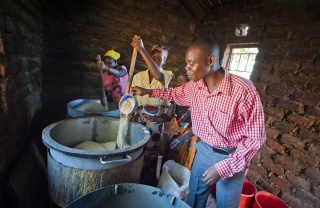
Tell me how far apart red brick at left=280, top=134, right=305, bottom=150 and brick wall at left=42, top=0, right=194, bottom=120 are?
314 cm

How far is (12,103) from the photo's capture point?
1979 mm

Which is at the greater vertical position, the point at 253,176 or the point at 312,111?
the point at 312,111

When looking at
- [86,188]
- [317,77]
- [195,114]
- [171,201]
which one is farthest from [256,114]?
[317,77]

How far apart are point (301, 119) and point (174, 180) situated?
1846mm

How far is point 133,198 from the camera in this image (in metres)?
1.40

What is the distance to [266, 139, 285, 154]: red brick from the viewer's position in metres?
2.66

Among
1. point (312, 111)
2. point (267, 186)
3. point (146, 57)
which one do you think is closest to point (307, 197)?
point (267, 186)

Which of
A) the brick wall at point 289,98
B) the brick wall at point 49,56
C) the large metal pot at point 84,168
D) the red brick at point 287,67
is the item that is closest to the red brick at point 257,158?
the brick wall at point 289,98

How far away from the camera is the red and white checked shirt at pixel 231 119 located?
1323 mm

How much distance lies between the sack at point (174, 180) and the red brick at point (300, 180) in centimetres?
143

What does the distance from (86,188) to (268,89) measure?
285 cm

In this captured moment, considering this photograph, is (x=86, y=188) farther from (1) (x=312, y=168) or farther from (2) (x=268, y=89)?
(2) (x=268, y=89)

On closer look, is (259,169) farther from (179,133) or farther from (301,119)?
(179,133)

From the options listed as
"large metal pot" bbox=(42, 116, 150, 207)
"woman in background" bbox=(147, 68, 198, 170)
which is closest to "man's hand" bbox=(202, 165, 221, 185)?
"large metal pot" bbox=(42, 116, 150, 207)
